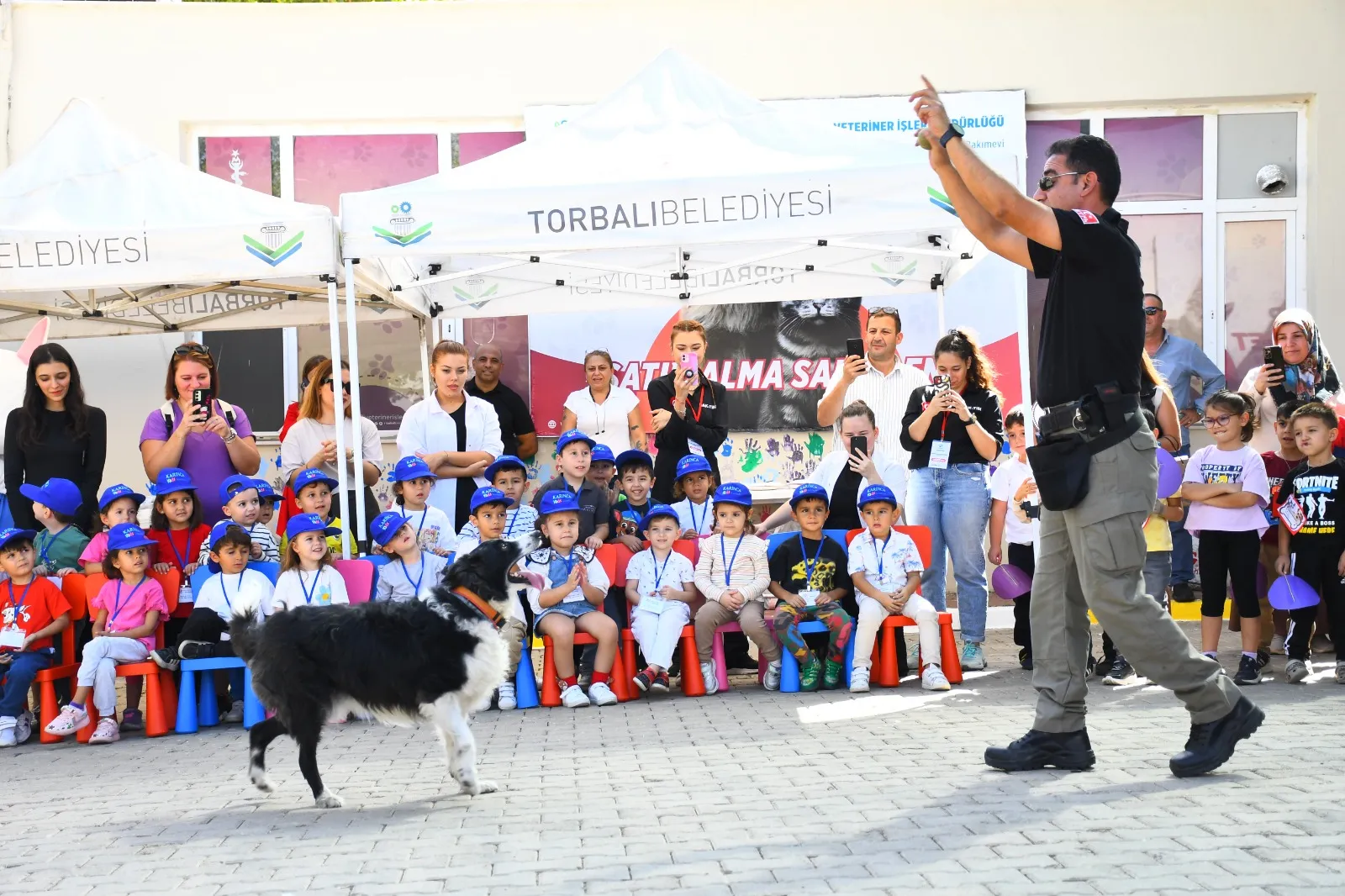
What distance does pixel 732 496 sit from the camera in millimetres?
8086

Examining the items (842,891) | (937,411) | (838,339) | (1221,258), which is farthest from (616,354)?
(842,891)

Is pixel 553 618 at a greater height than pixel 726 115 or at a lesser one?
lesser

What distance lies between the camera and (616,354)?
463 inches

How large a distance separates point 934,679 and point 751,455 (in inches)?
169

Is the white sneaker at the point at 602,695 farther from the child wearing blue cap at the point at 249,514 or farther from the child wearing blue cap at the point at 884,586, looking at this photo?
the child wearing blue cap at the point at 249,514

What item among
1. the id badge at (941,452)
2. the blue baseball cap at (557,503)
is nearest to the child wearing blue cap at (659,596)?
the blue baseball cap at (557,503)

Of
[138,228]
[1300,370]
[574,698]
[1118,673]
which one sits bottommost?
[574,698]

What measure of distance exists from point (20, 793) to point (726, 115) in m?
5.46

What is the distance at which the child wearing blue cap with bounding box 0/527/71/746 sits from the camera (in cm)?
750

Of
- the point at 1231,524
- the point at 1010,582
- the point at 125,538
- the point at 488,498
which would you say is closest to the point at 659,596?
the point at 488,498

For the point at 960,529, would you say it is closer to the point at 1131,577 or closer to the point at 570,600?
the point at 570,600

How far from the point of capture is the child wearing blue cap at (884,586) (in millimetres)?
7727

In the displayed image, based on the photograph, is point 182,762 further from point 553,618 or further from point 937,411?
point 937,411

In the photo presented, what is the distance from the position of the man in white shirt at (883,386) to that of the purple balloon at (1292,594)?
248 centimetres
